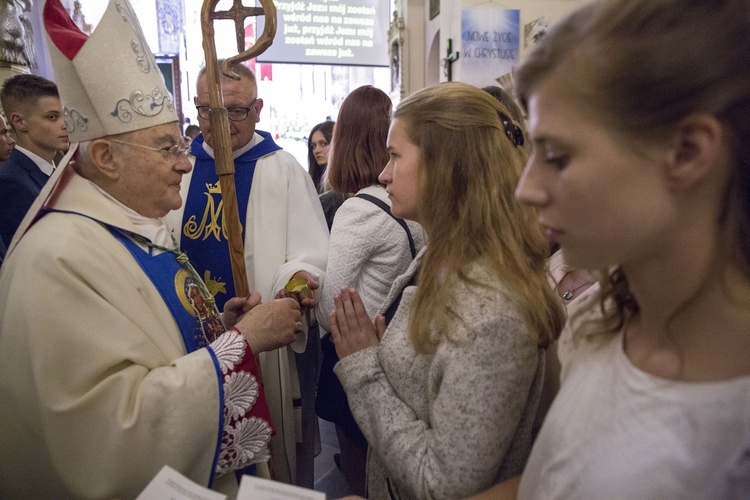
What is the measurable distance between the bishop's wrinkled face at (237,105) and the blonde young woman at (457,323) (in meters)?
1.34

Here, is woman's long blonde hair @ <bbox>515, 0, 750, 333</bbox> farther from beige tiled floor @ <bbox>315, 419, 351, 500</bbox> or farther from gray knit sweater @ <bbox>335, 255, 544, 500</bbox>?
beige tiled floor @ <bbox>315, 419, 351, 500</bbox>

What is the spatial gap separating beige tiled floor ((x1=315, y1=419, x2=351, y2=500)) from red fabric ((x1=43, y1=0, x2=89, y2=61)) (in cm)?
239

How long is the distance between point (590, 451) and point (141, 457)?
1094 mm

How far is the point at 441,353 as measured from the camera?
1.17 metres

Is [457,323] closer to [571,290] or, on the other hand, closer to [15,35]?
[571,290]

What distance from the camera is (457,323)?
1171 millimetres

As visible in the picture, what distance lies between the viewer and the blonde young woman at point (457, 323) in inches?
44.3

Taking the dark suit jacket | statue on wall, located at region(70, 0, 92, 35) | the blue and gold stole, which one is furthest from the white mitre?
statue on wall, located at region(70, 0, 92, 35)

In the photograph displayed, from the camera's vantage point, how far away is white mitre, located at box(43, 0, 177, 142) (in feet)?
5.55

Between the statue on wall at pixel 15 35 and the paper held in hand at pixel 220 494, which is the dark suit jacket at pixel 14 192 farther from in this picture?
the statue on wall at pixel 15 35

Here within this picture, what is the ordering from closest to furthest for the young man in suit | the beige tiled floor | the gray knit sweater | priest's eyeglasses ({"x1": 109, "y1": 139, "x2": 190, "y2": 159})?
1. the gray knit sweater
2. priest's eyeglasses ({"x1": 109, "y1": 139, "x2": 190, "y2": 159})
3. the beige tiled floor
4. the young man in suit

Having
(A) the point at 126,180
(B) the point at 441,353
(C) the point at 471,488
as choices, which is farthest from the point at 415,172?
(A) the point at 126,180

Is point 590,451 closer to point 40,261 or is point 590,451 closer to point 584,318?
point 584,318

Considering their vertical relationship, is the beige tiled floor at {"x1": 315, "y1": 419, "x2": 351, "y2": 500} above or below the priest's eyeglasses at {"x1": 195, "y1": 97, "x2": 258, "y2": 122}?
below
